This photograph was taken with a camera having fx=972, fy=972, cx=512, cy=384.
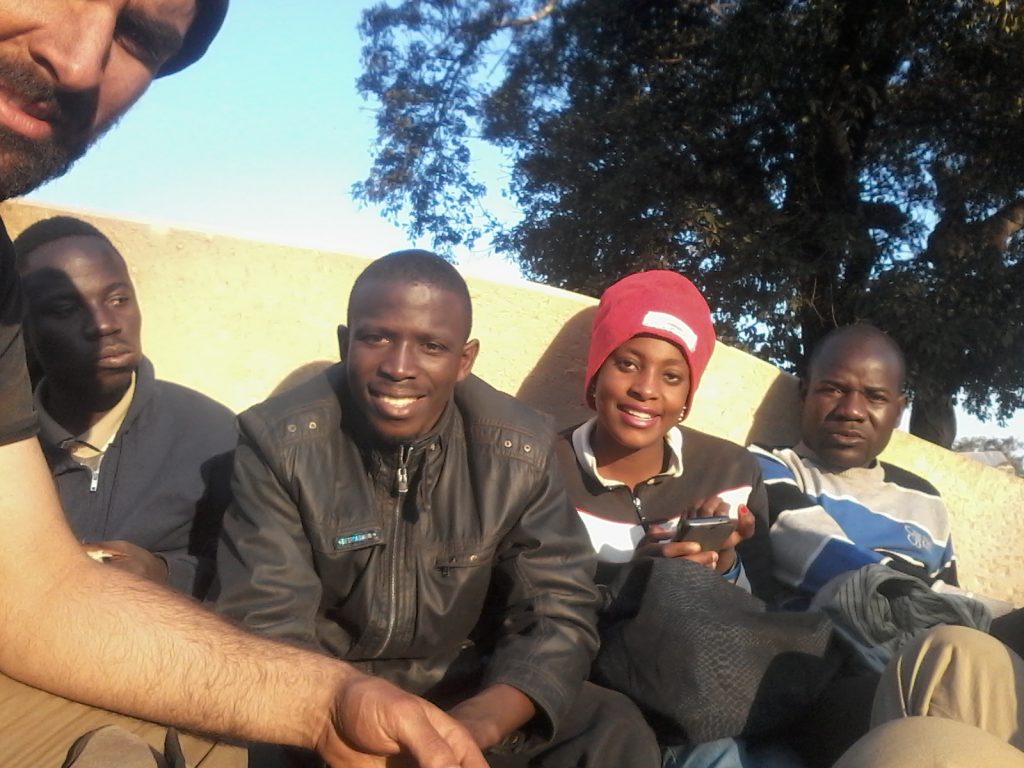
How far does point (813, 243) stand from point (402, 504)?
698 centimetres

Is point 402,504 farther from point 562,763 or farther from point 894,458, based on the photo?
point 894,458

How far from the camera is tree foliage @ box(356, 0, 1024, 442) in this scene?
7973mm

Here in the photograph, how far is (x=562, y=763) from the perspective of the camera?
1.91m

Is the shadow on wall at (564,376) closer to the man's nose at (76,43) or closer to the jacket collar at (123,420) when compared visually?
the jacket collar at (123,420)

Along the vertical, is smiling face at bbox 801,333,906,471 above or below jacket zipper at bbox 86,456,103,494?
above

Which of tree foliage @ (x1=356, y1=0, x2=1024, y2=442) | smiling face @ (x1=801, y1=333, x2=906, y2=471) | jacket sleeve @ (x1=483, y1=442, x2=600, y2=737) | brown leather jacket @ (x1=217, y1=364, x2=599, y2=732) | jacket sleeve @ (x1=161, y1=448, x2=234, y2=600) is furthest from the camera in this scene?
tree foliage @ (x1=356, y1=0, x2=1024, y2=442)

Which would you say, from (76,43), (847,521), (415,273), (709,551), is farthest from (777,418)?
(76,43)

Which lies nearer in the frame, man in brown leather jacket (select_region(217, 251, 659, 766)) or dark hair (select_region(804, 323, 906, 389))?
man in brown leather jacket (select_region(217, 251, 659, 766))

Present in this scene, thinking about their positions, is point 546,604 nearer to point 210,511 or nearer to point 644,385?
point 644,385

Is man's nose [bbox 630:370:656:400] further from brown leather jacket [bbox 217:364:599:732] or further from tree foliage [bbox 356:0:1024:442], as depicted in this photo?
tree foliage [bbox 356:0:1024:442]

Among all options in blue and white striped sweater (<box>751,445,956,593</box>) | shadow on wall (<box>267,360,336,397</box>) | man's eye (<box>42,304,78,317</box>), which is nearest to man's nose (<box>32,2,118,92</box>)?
man's eye (<box>42,304,78,317</box>)

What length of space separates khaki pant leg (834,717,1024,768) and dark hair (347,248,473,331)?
138cm

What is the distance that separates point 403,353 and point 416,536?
42 centimetres

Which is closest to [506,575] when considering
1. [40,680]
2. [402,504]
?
[402,504]
